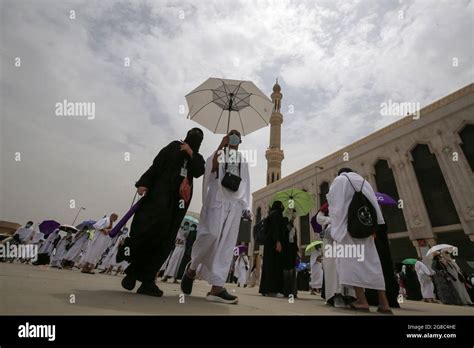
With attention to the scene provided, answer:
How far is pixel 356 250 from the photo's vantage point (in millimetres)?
3275

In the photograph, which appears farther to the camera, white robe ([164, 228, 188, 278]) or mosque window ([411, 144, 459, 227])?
mosque window ([411, 144, 459, 227])

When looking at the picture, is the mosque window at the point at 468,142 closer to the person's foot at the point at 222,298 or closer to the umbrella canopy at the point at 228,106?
the umbrella canopy at the point at 228,106

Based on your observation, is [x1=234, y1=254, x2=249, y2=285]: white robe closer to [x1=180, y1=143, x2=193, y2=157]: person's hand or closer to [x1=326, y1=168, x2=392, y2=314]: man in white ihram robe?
[x1=326, y1=168, x2=392, y2=314]: man in white ihram robe

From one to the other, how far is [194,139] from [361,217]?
2.34m

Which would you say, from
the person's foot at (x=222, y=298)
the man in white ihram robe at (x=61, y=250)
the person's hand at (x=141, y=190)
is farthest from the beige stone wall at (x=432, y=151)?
the man in white ihram robe at (x=61, y=250)

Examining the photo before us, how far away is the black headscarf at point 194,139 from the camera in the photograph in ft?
12.0

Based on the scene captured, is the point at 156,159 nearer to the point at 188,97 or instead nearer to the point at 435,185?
the point at 188,97

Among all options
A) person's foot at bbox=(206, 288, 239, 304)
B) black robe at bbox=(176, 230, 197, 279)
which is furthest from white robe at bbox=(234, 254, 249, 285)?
person's foot at bbox=(206, 288, 239, 304)

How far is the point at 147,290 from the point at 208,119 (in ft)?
10.7

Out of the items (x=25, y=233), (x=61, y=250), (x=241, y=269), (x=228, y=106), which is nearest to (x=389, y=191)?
(x=241, y=269)

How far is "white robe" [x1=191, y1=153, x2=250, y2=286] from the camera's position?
10.4ft

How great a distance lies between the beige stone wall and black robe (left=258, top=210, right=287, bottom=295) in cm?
1161

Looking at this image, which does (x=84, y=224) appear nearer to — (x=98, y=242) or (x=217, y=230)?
(x=98, y=242)
